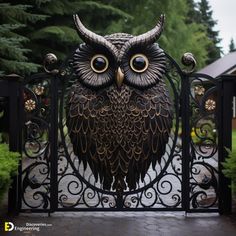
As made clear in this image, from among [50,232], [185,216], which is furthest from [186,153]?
[50,232]

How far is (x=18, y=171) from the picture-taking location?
598cm

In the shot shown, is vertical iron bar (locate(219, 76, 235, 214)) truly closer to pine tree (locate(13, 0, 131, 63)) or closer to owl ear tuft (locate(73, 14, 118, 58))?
owl ear tuft (locate(73, 14, 118, 58))

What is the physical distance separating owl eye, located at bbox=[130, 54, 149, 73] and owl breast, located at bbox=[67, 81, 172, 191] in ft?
0.86

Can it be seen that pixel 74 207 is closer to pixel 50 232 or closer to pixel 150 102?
pixel 50 232

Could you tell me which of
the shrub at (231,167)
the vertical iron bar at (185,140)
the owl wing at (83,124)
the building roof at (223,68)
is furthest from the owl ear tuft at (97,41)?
the building roof at (223,68)

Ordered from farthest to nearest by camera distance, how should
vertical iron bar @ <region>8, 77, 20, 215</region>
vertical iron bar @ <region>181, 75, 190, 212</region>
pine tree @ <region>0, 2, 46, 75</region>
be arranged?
pine tree @ <region>0, 2, 46, 75</region>, vertical iron bar @ <region>181, 75, 190, 212</region>, vertical iron bar @ <region>8, 77, 20, 215</region>

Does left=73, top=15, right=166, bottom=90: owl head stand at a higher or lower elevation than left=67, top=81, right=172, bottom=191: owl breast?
higher

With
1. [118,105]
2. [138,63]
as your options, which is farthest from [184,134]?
[138,63]

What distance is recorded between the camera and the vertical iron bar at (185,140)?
5992 millimetres

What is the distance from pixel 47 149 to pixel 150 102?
1481 mm

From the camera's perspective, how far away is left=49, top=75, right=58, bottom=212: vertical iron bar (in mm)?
5949

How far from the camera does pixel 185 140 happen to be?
6.02m

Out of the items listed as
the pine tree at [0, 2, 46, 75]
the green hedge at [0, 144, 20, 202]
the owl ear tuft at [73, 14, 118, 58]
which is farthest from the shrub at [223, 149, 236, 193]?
the pine tree at [0, 2, 46, 75]

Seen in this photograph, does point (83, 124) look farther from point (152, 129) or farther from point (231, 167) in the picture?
point (231, 167)
